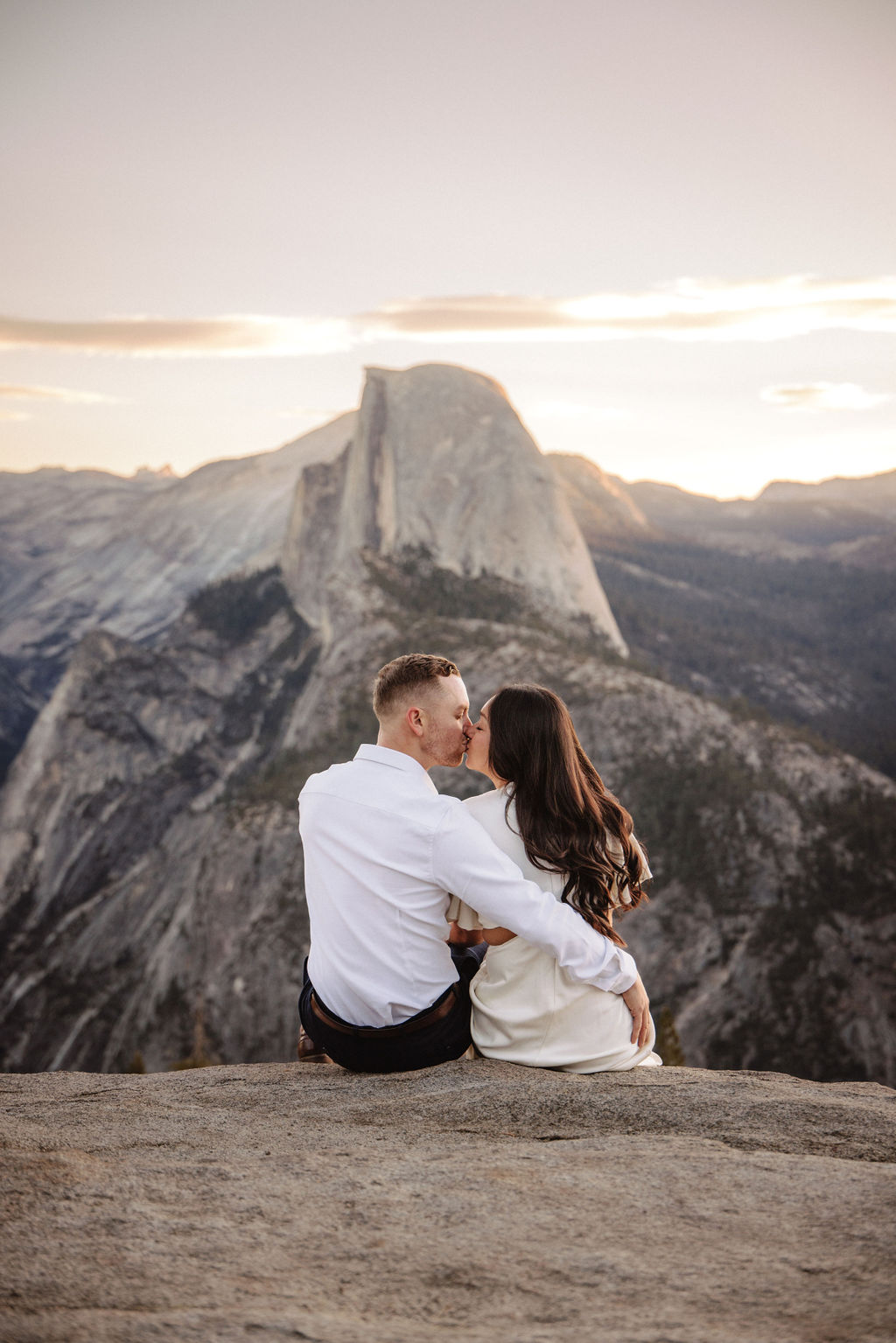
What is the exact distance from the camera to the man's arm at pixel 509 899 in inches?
157

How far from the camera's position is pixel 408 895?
167 inches

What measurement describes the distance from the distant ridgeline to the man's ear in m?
10.4

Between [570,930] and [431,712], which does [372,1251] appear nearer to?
[570,930]

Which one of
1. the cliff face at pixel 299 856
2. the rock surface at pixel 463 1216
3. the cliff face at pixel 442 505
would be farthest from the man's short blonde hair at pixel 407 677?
the cliff face at pixel 442 505

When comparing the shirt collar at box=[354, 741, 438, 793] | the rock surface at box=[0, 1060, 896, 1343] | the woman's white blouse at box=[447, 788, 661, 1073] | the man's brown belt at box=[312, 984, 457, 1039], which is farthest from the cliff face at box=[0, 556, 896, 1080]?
the shirt collar at box=[354, 741, 438, 793]

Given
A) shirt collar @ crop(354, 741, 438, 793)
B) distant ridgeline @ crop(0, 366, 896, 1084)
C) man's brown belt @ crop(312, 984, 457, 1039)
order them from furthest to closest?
distant ridgeline @ crop(0, 366, 896, 1084), man's brown belt @ crop(312, 984, 457, 1039), shirt collar @ crop(354, 741, 438, 793)

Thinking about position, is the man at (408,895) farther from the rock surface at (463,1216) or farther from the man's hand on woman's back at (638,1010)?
the rock surface at (463,1216)

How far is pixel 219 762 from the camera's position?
35.9 m

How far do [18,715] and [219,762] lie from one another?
21729mm

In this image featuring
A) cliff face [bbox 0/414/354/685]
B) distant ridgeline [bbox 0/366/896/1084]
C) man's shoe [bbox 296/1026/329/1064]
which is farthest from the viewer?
cliff face [bbox 0/414/354/685]

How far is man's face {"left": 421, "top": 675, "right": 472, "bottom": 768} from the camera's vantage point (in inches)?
173

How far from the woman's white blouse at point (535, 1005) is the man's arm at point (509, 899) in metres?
0.17

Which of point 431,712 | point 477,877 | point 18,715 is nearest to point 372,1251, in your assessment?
point 477,877

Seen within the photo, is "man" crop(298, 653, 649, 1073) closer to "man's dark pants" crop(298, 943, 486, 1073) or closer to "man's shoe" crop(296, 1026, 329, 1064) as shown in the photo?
"man's dark pants" crop(298, 943, 486, 1073)
